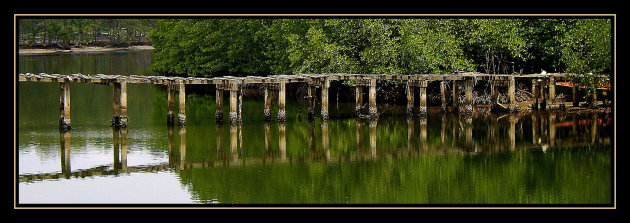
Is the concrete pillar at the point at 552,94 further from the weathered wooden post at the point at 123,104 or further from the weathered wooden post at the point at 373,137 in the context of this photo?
the weathered wooden post at the point at 123,104

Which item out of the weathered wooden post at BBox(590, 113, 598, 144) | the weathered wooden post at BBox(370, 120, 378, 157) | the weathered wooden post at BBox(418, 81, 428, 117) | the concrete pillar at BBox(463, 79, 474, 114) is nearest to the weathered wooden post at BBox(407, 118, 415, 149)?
the weathered wooden post at BBox(418, 81, 428, 117)

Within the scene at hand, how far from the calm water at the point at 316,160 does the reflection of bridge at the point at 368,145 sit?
33 mm

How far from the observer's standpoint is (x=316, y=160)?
87.3ft

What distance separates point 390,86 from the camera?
41000 mm

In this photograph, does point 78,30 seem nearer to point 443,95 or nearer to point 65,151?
point 443,95

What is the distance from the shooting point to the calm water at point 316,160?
72.8ft

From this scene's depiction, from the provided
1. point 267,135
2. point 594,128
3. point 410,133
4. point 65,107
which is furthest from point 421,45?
point 65,107

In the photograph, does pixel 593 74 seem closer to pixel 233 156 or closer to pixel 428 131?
pixel 428 131

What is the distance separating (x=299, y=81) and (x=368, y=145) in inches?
202

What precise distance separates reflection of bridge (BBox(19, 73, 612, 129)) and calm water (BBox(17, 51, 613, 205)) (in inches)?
23.6

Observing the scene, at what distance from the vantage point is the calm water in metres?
22.2
